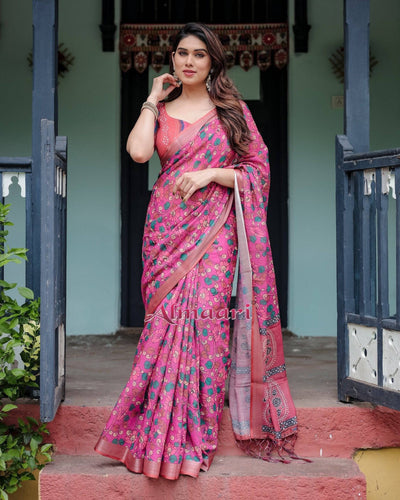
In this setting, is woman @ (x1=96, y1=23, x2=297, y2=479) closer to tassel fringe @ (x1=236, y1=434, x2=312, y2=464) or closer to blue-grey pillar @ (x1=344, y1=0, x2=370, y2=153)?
tassel fringe @ (x1=236, y1=434, x2=312, y2=464)

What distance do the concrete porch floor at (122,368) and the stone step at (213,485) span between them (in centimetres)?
42

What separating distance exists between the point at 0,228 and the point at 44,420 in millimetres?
950

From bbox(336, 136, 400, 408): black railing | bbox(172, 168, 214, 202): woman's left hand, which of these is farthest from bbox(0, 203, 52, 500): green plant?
bbox(336, 136, 400, 408): black railing

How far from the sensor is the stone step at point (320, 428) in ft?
12.5

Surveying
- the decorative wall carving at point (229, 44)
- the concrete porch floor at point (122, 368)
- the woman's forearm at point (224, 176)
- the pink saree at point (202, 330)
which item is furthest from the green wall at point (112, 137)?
the woman's forearm at point (224, 176)

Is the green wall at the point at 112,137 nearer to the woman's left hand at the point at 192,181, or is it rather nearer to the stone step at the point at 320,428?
the stone step at the point at 320,428

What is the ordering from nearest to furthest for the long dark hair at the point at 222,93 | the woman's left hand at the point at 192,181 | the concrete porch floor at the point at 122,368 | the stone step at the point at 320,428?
1. the woman's left hand at the point at 192,181
2. the long dark hair at the point at 222,93
3. the stone step at the point at 320,428
4. the concrete porch floor at the point at 122,368

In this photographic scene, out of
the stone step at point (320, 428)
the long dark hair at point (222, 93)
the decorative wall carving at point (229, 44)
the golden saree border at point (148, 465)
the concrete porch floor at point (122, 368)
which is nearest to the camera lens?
the golden saree border at point (148, 465)

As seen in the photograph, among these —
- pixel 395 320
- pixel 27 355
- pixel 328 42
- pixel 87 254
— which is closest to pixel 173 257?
pixel 27 355

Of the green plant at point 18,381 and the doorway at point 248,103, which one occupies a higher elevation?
the doorway at point 248,103

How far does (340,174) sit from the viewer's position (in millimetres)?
4004

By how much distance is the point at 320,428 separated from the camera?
3.81 meters

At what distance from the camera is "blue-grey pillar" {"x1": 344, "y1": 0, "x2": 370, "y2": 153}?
4.04 m

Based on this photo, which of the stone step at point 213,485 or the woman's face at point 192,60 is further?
the woman's face at point 192,60
